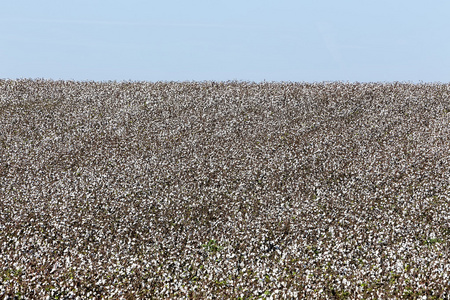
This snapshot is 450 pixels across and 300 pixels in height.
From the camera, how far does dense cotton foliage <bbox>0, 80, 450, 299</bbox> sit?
1089cm

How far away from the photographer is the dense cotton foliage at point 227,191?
35.7 feet

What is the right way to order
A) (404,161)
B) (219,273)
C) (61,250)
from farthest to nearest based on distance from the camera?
(404,161), (61,250), (219,273)

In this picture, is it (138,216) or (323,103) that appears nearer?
(138,216)

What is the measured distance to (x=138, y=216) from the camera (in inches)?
594

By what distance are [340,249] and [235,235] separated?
3272 millimetres

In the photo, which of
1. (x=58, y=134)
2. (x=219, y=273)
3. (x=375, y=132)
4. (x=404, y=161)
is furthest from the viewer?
(x=58, y=134)

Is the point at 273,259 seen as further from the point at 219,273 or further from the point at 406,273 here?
the point at 406,273

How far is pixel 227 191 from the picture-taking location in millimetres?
16156

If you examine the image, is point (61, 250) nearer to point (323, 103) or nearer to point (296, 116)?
point (296, 116)

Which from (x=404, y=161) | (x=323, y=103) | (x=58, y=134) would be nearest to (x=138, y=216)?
(x=58, y=134)

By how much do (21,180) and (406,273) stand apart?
1474 centimetres


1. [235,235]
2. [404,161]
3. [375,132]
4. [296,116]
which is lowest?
[235,235]

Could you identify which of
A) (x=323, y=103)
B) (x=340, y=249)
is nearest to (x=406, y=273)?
(x=340, y=249)

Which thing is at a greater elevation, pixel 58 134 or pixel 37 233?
pixel 58 134
